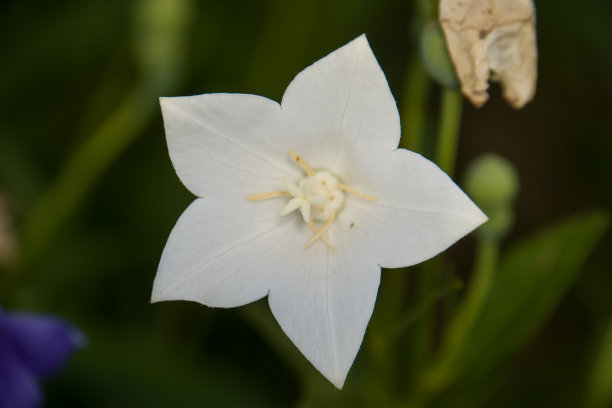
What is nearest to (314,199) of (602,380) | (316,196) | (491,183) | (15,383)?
(316,196)

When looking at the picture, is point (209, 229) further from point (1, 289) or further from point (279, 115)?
point (1, 289)

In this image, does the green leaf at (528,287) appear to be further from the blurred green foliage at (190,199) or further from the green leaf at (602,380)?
the green leaf at (602,380)

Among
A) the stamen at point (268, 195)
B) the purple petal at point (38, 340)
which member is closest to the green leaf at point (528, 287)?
the stamen at point (268, 195)

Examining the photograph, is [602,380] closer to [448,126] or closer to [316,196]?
[448,126]

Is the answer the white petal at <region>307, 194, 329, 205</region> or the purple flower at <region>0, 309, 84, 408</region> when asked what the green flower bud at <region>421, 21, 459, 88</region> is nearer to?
the white petal at <region>307, 194, 329, 205</region>

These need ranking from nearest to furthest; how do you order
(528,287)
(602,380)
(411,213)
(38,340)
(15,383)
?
(411,213), (38,340), (15,383), (528,287), (602,380)
